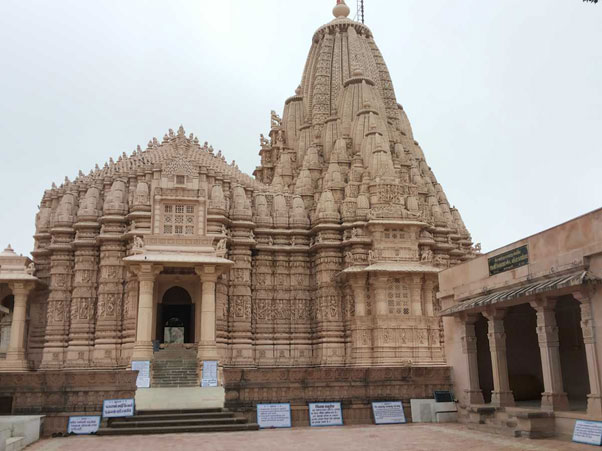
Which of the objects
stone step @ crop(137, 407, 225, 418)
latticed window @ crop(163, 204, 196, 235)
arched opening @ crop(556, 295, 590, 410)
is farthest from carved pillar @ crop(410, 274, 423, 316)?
stone step @ crop(137, 407, 225, 418)

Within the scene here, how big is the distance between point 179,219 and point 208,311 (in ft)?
16.0

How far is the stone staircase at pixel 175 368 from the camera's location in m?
24.0

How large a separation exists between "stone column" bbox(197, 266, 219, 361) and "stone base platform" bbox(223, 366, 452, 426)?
7280mm

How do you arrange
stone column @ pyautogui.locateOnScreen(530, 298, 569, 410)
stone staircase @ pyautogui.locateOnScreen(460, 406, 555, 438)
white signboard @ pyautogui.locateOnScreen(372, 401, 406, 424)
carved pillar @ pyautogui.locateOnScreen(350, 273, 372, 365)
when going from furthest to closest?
carved pillar @ pyautogui.locateOnScreen(350, 273, 372, 365), white signboard @ pyautogui.locateOnScreen(372, 401, 406, 424), stone column @ pyautogui.locateOnScreen(530, 298, 569, 410), stone staircase @ pyautogui.locateOnScreen(460, 406, 555, 438)

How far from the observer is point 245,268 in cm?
2944

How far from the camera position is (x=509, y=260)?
15.6m

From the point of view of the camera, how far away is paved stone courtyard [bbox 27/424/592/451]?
505 inches

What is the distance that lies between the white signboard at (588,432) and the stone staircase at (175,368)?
1521 cm

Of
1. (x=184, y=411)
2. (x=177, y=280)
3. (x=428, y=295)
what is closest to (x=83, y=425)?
(x=184, y=411)

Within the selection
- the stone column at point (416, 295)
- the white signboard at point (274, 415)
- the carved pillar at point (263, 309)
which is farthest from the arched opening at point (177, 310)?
the white signboard at point (274, 415)

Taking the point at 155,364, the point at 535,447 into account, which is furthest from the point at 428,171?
the point at 535,447

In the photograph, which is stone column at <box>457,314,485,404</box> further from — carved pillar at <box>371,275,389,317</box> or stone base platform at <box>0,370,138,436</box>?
carved pillar at <box>371,275,389,317</box>

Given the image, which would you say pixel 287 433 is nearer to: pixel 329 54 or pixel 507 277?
pixel 507 277

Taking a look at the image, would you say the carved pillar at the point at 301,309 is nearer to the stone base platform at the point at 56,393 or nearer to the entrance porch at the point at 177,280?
the entrance porch at the point at 177,280
